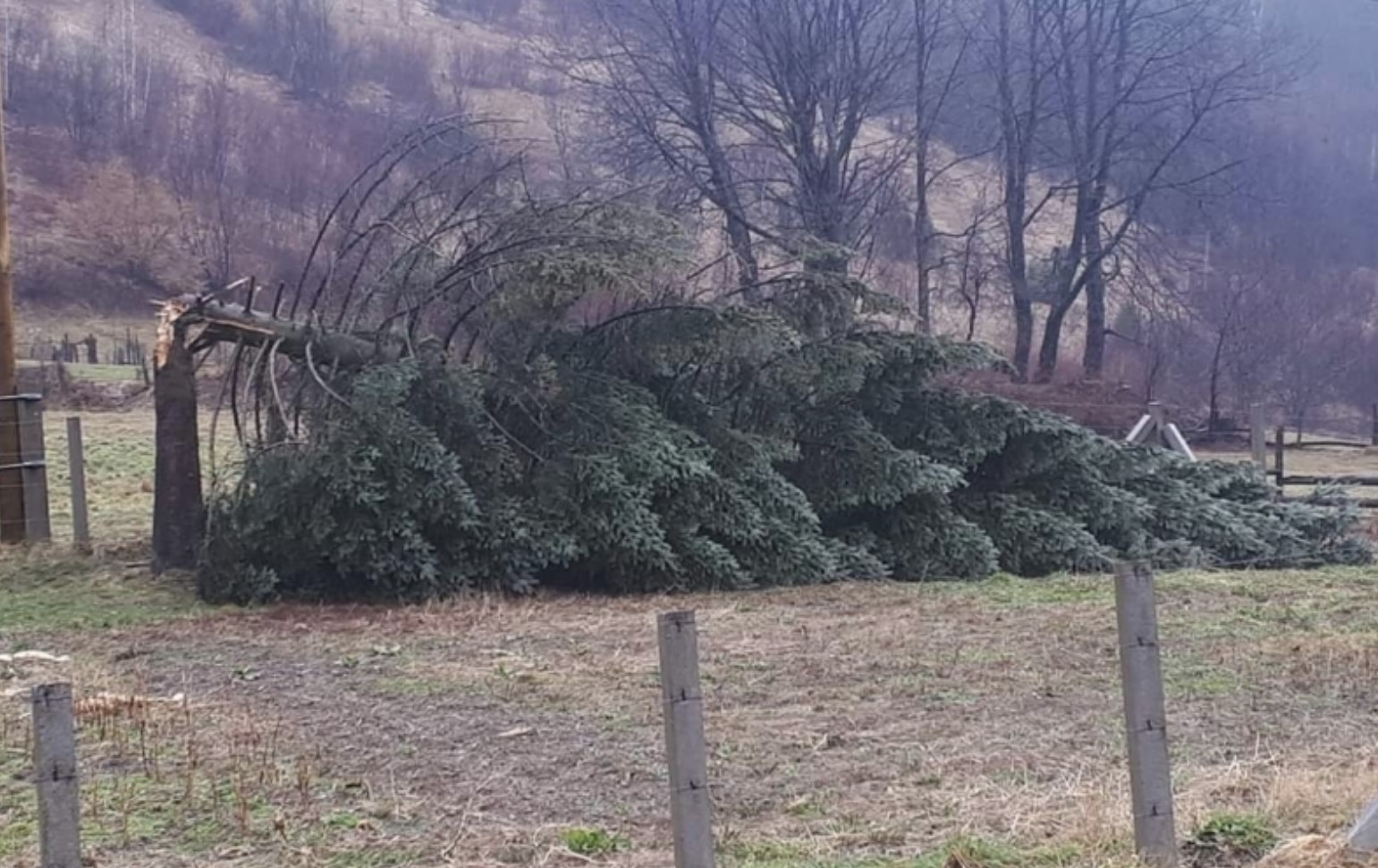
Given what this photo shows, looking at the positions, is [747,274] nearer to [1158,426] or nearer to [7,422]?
[1158,426]

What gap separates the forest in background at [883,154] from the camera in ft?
91.9

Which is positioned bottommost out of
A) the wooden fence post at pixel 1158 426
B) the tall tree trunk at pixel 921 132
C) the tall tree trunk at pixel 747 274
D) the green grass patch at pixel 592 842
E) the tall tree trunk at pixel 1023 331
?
the green grass patch at pixel 592 842

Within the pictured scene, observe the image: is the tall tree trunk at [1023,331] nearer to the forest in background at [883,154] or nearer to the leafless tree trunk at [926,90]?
the forest in background at [883,154]

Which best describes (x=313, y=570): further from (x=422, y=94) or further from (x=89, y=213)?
(x=422, y=94)

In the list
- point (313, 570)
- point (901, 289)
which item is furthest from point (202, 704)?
point (901, 289)

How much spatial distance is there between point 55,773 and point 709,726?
348 cm

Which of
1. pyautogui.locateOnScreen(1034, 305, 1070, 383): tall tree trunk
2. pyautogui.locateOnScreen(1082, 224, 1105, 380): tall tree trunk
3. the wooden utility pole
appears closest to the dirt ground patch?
the wooden utility pole

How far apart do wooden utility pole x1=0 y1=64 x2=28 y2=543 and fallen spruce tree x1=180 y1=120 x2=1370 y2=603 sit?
2.56 metres

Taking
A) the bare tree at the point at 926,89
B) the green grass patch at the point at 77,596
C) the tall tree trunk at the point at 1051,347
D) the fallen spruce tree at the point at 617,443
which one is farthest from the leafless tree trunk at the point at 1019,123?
the green grass patch at the point at 77,596

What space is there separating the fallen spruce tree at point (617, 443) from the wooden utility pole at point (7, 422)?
256cm

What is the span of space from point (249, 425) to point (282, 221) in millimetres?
40310

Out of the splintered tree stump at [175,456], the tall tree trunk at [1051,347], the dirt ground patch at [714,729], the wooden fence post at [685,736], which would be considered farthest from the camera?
the tall tree trunk at [1051,347]

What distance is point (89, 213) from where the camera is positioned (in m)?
49.5

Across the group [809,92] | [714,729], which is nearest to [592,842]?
[714,729]
